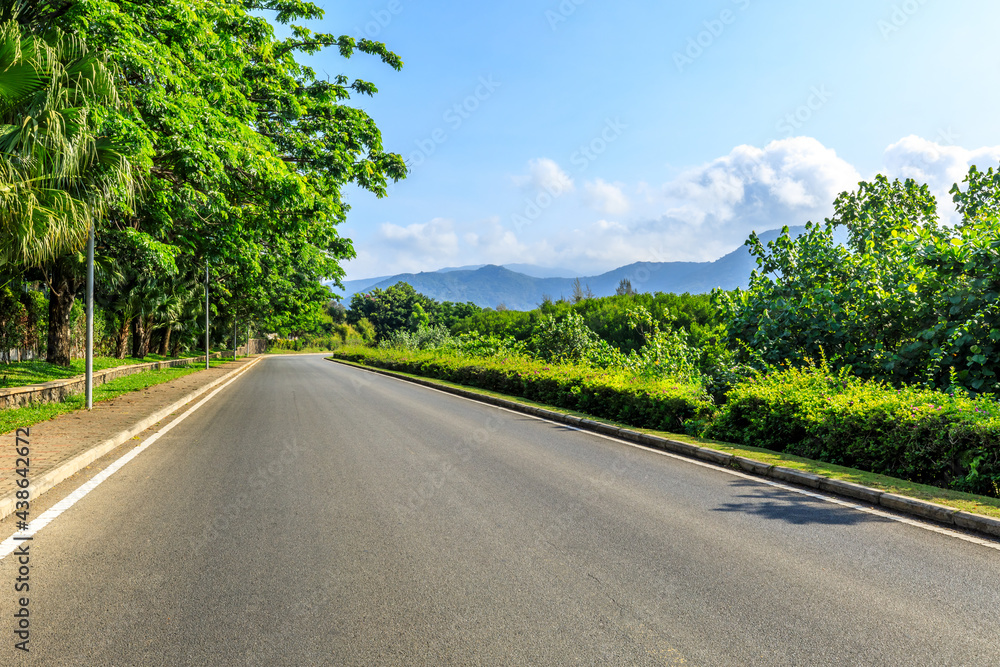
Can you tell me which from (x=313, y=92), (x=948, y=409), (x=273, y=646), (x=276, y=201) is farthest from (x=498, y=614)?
(x=313, y=92)

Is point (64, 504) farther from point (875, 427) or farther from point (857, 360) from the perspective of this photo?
point (857, 360)

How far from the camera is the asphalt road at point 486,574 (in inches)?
122

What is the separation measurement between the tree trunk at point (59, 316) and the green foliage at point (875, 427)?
1994 centimetres

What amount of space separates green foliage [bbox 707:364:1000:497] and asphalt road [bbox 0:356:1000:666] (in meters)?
1.85

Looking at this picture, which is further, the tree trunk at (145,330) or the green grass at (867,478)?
the tree trunk at (145,330)

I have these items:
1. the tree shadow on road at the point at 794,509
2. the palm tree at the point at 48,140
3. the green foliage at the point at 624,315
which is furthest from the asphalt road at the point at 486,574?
the green foliage at the point at 624,315

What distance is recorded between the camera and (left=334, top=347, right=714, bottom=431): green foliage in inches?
435

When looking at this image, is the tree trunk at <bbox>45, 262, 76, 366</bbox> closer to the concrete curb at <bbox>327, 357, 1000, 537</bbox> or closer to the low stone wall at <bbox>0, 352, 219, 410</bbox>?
the low stone wall at <bbox>0, 352, 219, 410</bbox>

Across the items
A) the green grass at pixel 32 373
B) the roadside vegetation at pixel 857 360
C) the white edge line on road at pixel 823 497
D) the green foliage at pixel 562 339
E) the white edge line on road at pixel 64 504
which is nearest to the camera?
the white edge line on road at pixel 64 504

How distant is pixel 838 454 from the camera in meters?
8.00

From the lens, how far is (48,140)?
27.6ft

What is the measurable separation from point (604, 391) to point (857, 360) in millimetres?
4901

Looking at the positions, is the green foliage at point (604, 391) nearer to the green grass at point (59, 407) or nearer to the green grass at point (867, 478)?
the green grass at point (867, 478)

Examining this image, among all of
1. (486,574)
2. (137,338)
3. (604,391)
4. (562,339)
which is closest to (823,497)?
(486,574)
